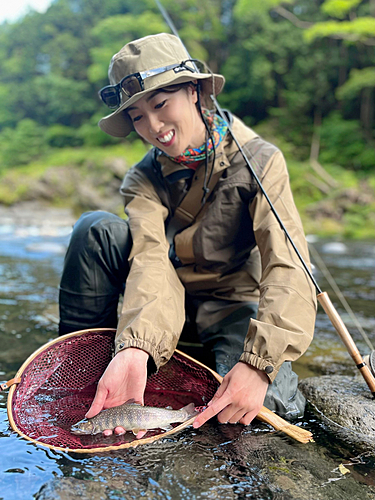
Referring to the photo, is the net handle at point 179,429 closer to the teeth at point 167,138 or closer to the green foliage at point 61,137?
the teeth at point 167,138

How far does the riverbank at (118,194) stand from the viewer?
59.5ft

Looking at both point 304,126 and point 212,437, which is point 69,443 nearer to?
point 212,437

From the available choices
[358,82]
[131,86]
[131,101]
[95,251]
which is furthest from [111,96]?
[358,82]

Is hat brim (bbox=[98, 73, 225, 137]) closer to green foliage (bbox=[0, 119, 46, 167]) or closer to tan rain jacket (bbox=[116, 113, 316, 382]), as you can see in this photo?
tan rain jacket (bbox=[116, 113, 316, 382])

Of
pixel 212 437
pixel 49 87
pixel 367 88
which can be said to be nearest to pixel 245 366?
pixel 212 437

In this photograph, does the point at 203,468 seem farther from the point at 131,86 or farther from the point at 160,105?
the point at 131,86

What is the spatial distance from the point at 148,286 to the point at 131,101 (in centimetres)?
93

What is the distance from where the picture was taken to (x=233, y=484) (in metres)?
1.53

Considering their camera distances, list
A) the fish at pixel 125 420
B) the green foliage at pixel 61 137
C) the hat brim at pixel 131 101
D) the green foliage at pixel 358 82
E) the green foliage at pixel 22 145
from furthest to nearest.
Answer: the green foliage at pixel 61 137, the green foliage at pixel 22 145, the green foliage at pixel 358 82, the hat brim at pixel 131 101, the fish at pixel 125 420

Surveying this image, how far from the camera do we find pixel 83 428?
1791mm

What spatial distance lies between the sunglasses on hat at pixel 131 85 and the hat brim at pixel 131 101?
7 cm

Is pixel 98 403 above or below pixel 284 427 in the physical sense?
above

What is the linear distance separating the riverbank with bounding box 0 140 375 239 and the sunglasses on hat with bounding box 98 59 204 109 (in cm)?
1521

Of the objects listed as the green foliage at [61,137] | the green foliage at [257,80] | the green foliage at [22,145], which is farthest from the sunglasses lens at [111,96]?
the green foliage at [61,137]
